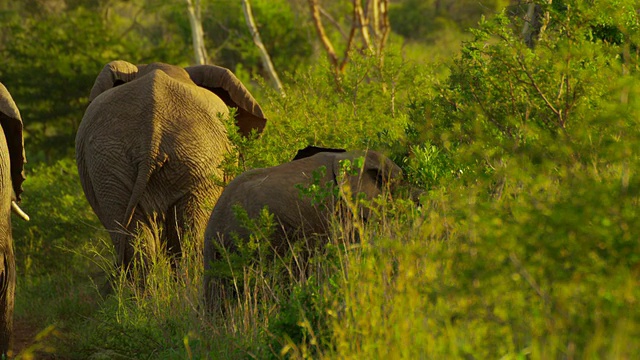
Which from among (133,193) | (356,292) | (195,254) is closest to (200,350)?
(356,292)

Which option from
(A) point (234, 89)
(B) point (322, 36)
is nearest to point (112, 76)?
(A) point (234, 89)

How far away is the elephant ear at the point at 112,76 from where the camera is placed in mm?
9500

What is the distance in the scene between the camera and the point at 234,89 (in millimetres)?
9602

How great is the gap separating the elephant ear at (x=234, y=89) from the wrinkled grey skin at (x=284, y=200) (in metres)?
3.06

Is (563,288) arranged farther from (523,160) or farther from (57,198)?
(57,198)

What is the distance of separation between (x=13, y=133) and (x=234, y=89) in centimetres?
304

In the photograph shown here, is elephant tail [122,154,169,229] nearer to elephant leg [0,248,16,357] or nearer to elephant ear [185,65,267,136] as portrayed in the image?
elephant leg [0,248,16,357]

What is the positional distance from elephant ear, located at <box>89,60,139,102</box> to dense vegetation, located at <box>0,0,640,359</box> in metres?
1.42

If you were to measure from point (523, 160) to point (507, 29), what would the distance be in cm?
349

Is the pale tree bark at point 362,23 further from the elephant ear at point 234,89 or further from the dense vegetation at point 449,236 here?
the elephant ear at point 234,89

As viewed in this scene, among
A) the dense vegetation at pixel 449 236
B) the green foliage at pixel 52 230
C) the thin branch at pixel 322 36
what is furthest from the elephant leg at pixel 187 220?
the thin branch at pixel 322 36

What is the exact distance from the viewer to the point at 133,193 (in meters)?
8.01

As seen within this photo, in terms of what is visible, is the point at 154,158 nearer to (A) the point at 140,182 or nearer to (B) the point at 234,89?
(A) the point at 140,182

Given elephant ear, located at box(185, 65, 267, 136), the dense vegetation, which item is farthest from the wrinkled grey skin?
elephant ear, located at box(185, 65, 267, 136)
